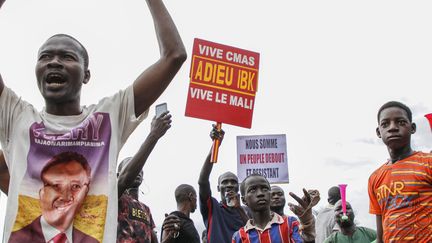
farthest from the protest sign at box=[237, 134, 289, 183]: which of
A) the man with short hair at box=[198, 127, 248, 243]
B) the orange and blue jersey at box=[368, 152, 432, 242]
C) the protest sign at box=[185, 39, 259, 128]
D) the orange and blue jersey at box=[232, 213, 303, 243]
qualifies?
the orange and blue jersey at box=[368, 152, 432, 242]

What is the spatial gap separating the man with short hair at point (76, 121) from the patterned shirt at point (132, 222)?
2144mm

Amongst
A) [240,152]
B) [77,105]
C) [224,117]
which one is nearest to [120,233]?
[77,105]

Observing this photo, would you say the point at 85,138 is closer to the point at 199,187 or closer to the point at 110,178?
the point at 110,178

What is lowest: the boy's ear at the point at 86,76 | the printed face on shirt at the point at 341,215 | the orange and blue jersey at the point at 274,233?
the orange and blue jersey at the point at 274,233

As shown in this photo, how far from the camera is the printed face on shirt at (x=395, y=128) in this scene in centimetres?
414

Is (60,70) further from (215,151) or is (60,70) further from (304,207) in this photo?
(215,151)

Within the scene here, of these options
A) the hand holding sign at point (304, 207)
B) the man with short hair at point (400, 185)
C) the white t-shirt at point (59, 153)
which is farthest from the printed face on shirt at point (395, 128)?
the white t-shirt at point (59, 153)

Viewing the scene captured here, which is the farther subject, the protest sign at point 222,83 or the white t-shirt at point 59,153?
the protest sign at point 222,83

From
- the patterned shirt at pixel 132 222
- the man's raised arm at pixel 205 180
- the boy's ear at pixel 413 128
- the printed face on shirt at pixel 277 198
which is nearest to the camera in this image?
the boy's ear at pixel 413 128

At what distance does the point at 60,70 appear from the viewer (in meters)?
2.17

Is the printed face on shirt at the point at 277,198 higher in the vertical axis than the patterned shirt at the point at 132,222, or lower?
higher

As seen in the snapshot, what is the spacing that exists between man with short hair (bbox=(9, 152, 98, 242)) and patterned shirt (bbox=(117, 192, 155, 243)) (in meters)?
2.36

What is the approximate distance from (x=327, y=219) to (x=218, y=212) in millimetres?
2134

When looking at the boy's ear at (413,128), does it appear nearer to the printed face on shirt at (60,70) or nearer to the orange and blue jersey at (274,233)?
the orange and blue jersey at (274,233)
